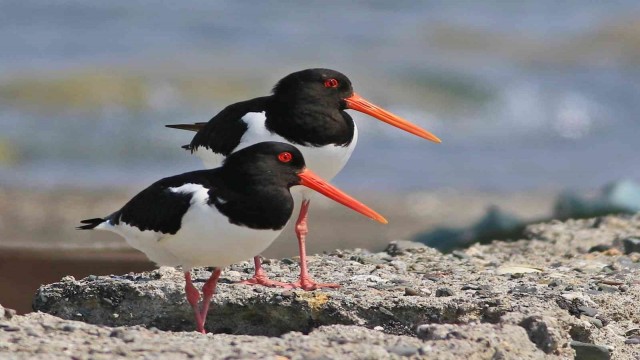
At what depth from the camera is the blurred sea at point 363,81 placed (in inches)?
499

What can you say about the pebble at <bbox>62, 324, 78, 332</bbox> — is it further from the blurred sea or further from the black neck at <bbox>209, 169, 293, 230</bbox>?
the blurred sea

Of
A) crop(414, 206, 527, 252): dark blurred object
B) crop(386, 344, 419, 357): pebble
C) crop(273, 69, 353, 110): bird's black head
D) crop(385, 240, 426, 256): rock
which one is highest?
crop(414, 206, 527, 252): dark blurred object

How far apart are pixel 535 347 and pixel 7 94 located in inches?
451

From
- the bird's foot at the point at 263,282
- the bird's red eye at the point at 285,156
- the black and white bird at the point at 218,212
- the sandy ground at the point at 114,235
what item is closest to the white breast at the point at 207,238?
the black and white bird at the point at 218,212

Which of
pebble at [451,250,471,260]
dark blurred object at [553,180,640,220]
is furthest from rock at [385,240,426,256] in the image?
dark blurred object at [553,180,640,220]

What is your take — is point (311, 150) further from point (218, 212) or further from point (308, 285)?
point (218, 212)

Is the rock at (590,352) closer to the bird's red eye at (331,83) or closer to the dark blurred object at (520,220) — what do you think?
the bird's red eye at (331,83)

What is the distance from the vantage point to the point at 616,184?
10.1m

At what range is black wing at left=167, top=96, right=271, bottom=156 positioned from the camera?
6.10 m

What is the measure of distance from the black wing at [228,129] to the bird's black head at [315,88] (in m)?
0.11

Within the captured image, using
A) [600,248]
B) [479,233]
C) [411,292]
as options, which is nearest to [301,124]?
[411,292]

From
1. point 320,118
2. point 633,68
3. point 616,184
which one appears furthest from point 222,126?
point 633,68

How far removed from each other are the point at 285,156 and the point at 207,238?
20.5 inches

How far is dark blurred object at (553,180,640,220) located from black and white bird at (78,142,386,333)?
4536mm
